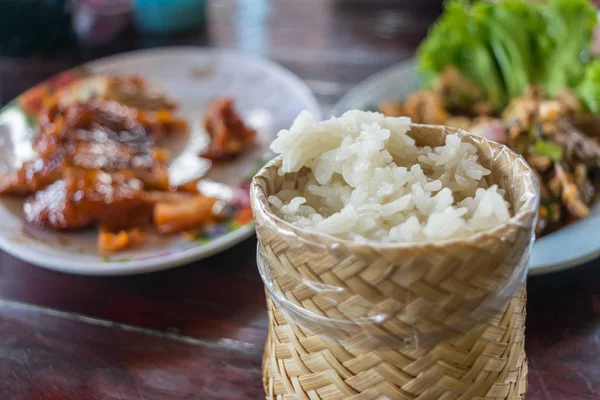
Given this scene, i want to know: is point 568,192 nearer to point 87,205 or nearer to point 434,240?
point 434,240

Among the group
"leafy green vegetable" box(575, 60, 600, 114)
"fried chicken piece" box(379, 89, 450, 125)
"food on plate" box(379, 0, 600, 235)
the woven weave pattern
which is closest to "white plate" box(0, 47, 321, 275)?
"fried chicken piece" box(379, 89, 450, 125)

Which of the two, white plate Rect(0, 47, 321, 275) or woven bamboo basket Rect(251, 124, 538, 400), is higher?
woven bamboo basket Rect(251, 124, 538, 400)

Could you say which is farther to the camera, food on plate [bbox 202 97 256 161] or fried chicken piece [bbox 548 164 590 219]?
food on plate [bbox 202 97 256 161]

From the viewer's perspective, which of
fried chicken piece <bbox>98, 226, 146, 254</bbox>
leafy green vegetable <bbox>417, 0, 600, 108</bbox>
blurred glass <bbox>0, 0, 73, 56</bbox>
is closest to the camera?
fried chicken piece <bbox>98, 226, 146, 254</bbox>

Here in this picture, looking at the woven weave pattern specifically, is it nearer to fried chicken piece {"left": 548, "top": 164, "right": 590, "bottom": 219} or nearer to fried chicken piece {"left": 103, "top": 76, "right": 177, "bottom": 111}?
fried chicken piece {"left": 548, "top": 164, "right": 590, "bottom": 219}

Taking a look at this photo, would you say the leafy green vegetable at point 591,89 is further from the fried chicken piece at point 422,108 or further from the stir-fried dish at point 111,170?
the stir-fried dish at point 111,170

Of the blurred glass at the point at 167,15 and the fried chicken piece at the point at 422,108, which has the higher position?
the fried chicken piece at the point at 422,108

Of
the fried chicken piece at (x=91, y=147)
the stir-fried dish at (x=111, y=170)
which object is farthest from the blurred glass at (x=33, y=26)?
the fried chicken piece at (x=91, y=147)

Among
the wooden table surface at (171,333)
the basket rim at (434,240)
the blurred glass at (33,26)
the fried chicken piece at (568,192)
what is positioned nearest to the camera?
the basket rim at (434,240)

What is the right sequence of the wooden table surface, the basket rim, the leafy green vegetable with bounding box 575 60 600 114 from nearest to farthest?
the basket rim → the wooden table surface → the leafy green vegetable with bounding box 575 60 600 114
